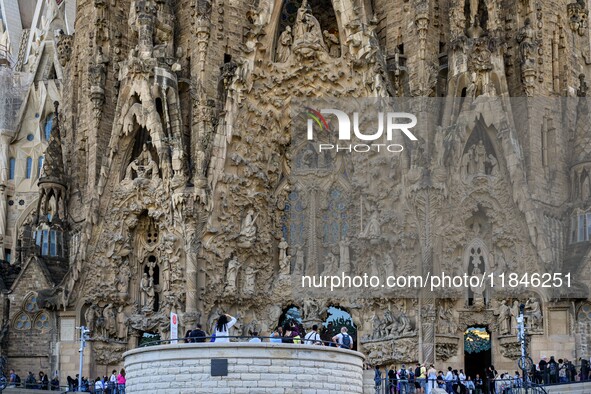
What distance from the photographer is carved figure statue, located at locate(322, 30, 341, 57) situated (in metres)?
32.5

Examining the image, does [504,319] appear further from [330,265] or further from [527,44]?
[527,44]

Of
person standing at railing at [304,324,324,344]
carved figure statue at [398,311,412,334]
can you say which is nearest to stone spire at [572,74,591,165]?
carved figure statue at [398,311,412,334]

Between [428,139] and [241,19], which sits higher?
[241,19]

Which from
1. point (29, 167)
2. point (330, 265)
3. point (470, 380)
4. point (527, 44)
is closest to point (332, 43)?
point (527, 44)

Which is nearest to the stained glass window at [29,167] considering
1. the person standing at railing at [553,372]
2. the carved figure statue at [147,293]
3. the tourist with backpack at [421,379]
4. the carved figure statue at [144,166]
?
the carved figure statue at [144,166]

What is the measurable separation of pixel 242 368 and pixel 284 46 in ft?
43.6

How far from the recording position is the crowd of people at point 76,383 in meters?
27.4

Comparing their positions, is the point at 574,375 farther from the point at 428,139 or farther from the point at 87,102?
the point at 87,102

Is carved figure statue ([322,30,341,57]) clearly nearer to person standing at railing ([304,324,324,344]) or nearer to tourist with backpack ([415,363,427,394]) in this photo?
tourist with backpack ([415,363,427,394])

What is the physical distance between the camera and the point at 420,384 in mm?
24750

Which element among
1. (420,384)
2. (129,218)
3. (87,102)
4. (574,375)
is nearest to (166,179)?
(129,218)

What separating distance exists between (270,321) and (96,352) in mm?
4960

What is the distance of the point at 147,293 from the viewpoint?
102 feet

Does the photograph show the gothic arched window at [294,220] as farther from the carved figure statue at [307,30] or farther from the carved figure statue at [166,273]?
the carved figure statue at [307,30]
